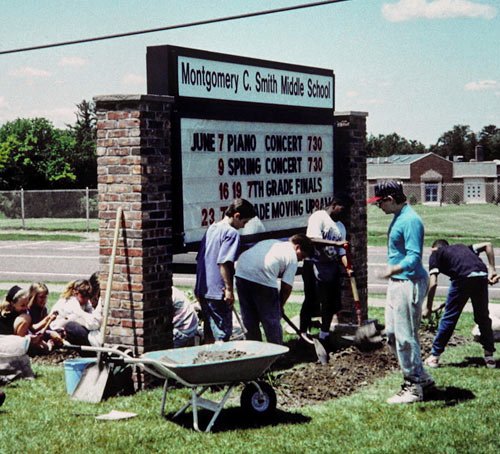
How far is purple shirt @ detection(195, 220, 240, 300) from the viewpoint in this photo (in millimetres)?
8727

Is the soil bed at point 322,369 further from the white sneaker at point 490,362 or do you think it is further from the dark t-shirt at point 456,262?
the dark t-shirt at point 456,262

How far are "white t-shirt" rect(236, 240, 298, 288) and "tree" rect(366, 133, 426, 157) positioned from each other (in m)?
113

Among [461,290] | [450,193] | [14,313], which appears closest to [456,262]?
[461,290]

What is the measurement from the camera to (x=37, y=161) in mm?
53438

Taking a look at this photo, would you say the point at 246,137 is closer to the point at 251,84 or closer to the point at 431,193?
the point at 251,84

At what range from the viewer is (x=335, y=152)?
12375 mm

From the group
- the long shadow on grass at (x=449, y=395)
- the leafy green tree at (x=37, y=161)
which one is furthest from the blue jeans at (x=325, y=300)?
the leafy green tree at (x=37, y=161)

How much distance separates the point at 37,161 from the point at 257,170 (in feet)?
147

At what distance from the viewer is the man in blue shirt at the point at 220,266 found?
8.72 metres

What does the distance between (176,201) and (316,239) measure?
233 cm

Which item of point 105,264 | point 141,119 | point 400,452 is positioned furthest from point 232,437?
point 141,119

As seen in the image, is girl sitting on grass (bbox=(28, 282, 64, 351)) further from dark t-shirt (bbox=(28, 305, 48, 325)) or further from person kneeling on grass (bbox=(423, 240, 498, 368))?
person kneeling on grass (bbox=(423, 240, 498, 368))

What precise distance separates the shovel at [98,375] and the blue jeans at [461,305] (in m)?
3.69

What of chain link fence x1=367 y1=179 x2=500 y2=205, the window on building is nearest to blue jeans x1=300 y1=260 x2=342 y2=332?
chain link fence x1=367 y1=179 x2=500 y2=205
